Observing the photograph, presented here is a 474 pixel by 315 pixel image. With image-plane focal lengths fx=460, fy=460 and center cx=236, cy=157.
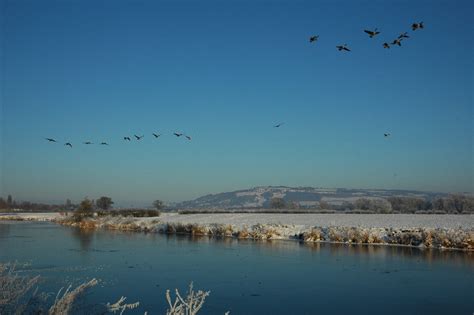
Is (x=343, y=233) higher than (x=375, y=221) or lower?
lower

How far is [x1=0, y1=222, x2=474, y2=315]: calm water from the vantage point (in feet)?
34.9

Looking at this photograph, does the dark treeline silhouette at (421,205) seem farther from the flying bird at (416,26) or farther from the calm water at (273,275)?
the flying bird at (416,26)

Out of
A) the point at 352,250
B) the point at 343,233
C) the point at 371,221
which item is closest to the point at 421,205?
the point at 371,221

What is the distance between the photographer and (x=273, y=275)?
14.4m

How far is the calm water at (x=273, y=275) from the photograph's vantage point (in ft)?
34.9

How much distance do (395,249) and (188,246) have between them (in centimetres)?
989

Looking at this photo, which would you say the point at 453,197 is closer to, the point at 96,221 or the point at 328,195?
the point at 96,221

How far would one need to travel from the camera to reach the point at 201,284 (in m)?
12.8

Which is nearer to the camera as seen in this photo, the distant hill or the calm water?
the calm water

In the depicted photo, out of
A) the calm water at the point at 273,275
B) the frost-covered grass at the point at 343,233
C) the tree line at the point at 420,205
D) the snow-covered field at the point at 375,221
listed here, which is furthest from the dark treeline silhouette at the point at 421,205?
the calm water at the point at 273,275

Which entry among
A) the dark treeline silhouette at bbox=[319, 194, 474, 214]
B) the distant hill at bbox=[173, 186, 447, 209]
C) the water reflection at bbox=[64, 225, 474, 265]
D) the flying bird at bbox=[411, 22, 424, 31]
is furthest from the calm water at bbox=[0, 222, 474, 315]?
the distant hill at bbox=[173, 186, 447, 209]

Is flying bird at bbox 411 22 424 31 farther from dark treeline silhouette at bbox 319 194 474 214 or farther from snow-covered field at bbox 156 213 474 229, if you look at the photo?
dark treeline silhouette at bbox 319 194 474 214

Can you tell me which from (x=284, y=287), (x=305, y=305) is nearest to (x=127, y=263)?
(x=284, y=287)

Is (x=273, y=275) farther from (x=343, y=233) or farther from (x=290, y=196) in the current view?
(x=290, y=196)
